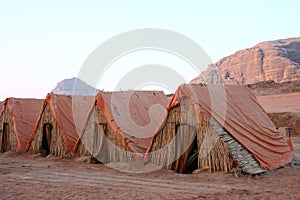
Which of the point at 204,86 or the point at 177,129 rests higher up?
the point at 204,86

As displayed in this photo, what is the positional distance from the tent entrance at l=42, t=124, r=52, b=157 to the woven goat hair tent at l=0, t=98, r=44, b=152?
5.36 feet

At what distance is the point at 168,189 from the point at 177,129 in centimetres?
340

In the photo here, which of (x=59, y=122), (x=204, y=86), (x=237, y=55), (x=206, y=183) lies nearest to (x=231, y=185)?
(x=206, y=183)

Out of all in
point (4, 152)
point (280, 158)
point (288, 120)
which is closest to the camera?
point (280, 158)

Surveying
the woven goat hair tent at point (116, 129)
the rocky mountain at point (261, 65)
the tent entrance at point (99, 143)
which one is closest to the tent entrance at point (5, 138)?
the woven goat hair tent at point (116, 129)

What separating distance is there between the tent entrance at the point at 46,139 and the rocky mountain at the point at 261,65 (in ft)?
189

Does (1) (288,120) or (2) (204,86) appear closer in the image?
(2) (204,86)

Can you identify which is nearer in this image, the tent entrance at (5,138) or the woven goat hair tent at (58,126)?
the woven goat hair tent at (58,126)

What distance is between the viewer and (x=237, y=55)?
93.2 metres

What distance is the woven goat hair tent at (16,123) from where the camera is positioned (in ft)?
60.9

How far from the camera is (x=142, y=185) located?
8734mm

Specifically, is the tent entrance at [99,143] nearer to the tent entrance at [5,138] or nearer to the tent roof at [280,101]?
the tent entrance at [5,138]

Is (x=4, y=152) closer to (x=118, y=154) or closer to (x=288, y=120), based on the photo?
(x=118, y=154)

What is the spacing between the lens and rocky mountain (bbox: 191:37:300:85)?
2800 inches
